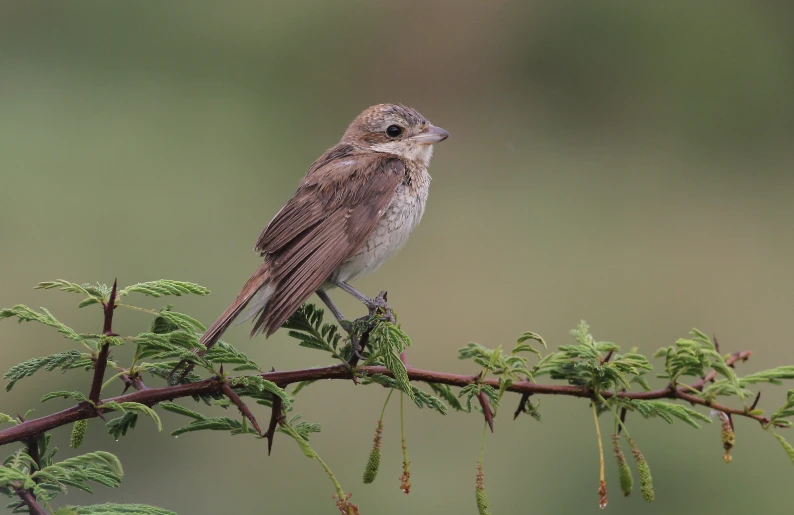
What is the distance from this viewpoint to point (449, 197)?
10656 mm

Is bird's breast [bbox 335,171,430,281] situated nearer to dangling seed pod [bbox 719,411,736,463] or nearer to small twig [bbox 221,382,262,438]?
small twig [bbox 221,382,262,438]

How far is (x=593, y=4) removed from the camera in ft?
38.7

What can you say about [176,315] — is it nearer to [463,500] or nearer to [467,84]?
[463,500]

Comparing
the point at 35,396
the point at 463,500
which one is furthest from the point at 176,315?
the point at 35,396

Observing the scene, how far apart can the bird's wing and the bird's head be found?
299 mm

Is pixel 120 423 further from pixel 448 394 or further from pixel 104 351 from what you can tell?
pixel 448 394

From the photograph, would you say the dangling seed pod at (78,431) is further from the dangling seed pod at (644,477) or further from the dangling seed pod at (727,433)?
the dangling seed pod at (727,433)

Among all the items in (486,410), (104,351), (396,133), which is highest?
(396,133)

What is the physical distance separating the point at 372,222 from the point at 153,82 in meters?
8.21

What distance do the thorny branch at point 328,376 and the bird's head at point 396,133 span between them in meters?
1.99

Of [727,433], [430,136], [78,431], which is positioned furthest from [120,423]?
[430,136]

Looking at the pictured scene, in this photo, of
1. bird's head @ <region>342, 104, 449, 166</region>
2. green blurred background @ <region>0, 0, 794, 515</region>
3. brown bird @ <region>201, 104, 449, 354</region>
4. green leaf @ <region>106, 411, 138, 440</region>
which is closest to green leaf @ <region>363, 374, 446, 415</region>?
brown bird @ <region>201, 104, 449, 354</region>

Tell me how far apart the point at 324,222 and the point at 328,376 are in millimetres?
1195

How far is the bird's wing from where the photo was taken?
3322 millimetres
